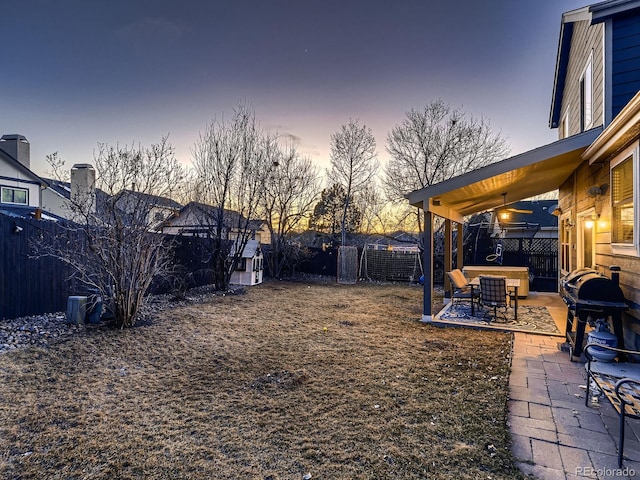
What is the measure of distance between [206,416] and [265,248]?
37.3 feet

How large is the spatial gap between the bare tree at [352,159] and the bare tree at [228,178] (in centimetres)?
677

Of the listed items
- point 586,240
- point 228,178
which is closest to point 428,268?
point 586,240

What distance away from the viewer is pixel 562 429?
103 inches

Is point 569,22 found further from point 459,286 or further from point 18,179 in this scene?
→ point 18,179

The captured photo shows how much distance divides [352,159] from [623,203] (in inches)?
550

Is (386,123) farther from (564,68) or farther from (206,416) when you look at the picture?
(206,416)

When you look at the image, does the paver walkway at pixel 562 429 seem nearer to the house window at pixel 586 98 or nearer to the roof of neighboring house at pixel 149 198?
the house window at pixel 586 98

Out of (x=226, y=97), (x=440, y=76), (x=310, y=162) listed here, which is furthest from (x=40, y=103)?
(x=440, y=76)

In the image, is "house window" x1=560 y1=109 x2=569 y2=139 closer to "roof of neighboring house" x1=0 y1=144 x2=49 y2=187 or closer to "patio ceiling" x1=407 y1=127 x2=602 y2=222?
"patio ceiling" x1=407 y1=127 x2=602 y2=222

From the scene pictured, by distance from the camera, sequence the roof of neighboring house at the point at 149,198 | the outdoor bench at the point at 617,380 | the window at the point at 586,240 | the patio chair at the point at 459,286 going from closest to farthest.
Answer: the outdoor bench at the point at 617,380, the window at the point at 586,240, the roof of neighboring house at the point at 149,198, the patio chair at the point at 459,286

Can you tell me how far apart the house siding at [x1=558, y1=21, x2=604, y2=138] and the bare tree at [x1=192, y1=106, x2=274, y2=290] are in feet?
27.6

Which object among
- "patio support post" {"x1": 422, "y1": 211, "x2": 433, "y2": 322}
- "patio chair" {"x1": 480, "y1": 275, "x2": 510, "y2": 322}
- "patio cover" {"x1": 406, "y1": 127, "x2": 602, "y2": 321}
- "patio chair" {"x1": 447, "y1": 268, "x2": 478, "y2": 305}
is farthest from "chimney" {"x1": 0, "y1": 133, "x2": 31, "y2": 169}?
"patio chair" {"x1": 480, "y1": 275, "x2": 510, "y2": 322}

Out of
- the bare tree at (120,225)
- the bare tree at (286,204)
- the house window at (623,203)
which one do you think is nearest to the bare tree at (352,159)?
the bare tree at (286,204)

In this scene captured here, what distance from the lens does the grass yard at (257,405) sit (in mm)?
2195
